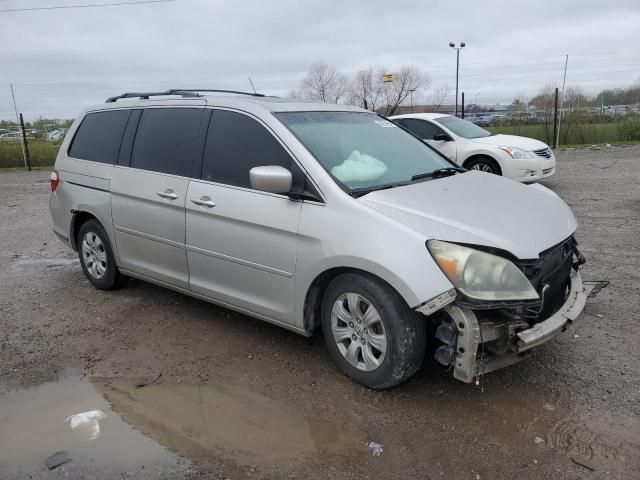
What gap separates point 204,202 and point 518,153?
7772 mm

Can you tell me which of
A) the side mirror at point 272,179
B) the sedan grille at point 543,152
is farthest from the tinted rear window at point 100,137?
the sedan grille at point 543,152

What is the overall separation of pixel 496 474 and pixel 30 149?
22.1m

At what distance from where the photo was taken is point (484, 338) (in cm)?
312

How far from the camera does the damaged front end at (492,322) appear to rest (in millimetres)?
3074

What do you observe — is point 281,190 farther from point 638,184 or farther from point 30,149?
point 30,149

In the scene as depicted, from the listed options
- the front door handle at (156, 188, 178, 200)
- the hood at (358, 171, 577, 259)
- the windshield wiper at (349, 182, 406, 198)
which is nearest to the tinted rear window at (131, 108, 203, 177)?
the front door handle at (156, 188, 178, 200)

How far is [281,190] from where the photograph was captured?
3646 millimetres

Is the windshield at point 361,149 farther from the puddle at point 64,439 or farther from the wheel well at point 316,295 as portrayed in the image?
the puddle at point 64,439

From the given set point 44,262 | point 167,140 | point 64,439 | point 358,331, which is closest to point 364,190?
point 358,331

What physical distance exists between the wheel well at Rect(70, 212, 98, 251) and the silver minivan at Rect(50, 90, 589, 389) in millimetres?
278

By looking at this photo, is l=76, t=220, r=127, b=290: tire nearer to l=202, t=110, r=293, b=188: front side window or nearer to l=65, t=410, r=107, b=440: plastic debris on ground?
l=202, t=110, r=293, b=188: front side window

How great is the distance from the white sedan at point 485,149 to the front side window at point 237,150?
20.0 feet

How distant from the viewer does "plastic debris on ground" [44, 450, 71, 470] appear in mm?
2929

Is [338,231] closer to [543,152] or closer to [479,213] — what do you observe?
[479,213]
